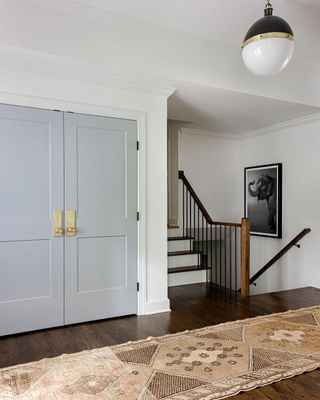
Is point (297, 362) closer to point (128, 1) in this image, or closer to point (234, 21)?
point (234, 21)

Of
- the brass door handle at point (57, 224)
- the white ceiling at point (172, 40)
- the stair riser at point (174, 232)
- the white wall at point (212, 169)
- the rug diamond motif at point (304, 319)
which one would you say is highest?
the white ceiling at point (172, 40)

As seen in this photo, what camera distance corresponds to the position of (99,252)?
3.29 m

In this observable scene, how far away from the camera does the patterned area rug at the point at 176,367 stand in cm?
197

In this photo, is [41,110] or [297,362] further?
[41,110]

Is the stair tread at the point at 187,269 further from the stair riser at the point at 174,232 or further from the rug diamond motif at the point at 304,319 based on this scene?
the rug diamond motif at the point at 304,319

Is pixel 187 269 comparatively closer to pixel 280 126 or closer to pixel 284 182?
pixel 284 182

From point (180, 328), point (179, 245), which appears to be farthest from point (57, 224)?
point (179, 245)

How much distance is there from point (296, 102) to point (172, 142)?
1.91 metres

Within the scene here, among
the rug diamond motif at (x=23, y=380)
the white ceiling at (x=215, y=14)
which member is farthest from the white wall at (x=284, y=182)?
the rug diamond motif at (x=23, y=380)

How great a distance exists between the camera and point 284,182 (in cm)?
537

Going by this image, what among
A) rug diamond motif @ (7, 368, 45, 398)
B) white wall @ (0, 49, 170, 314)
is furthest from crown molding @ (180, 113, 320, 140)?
rug diamond motif @ (7, 368, 45, 398)

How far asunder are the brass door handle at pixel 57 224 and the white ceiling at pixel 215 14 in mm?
1933

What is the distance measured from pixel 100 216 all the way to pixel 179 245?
203 cm

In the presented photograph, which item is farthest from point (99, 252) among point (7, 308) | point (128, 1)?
point (128, 1)
